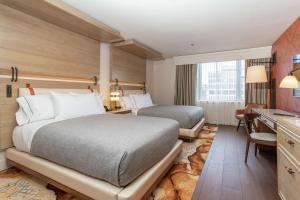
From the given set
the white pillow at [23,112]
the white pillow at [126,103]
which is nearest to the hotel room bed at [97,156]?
the white pillow at [23,112]

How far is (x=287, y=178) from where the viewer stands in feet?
4.68

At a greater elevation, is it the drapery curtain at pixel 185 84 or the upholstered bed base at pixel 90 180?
the drapery curtain at pixel 185 84

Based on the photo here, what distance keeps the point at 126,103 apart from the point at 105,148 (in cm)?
275

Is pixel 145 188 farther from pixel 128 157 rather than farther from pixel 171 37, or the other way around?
pixel 171 37

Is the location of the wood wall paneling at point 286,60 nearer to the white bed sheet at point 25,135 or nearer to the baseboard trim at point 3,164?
the white bed sheet at point 25,135

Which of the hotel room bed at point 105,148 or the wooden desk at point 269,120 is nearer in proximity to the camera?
the hotel room bed at point 105,148

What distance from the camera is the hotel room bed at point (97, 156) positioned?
1.28 meters

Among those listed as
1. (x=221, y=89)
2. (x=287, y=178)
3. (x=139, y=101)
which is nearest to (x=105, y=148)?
(x=287, y=178)

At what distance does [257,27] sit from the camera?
3080 mm

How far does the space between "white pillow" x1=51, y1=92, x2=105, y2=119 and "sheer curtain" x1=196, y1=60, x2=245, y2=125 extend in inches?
142

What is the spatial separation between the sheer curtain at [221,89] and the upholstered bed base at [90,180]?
11.9 feet

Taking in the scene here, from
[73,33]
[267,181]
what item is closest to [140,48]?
[73,33]

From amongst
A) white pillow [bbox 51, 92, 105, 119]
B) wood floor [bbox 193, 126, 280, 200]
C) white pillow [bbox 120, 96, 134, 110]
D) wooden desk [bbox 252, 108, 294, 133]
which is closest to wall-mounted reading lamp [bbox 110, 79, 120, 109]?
white pillow [bbox 120, 96, 134, 110]

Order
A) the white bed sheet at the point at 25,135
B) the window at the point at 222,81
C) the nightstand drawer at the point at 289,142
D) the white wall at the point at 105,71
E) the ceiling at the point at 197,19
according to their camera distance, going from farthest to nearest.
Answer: the window at the point at 222,81, the white wall at the point at 105,71, the ceiling at the point at 197,19, the white bed sheet at the point at 25,135, the nightstand drawer at the point at 289,142
